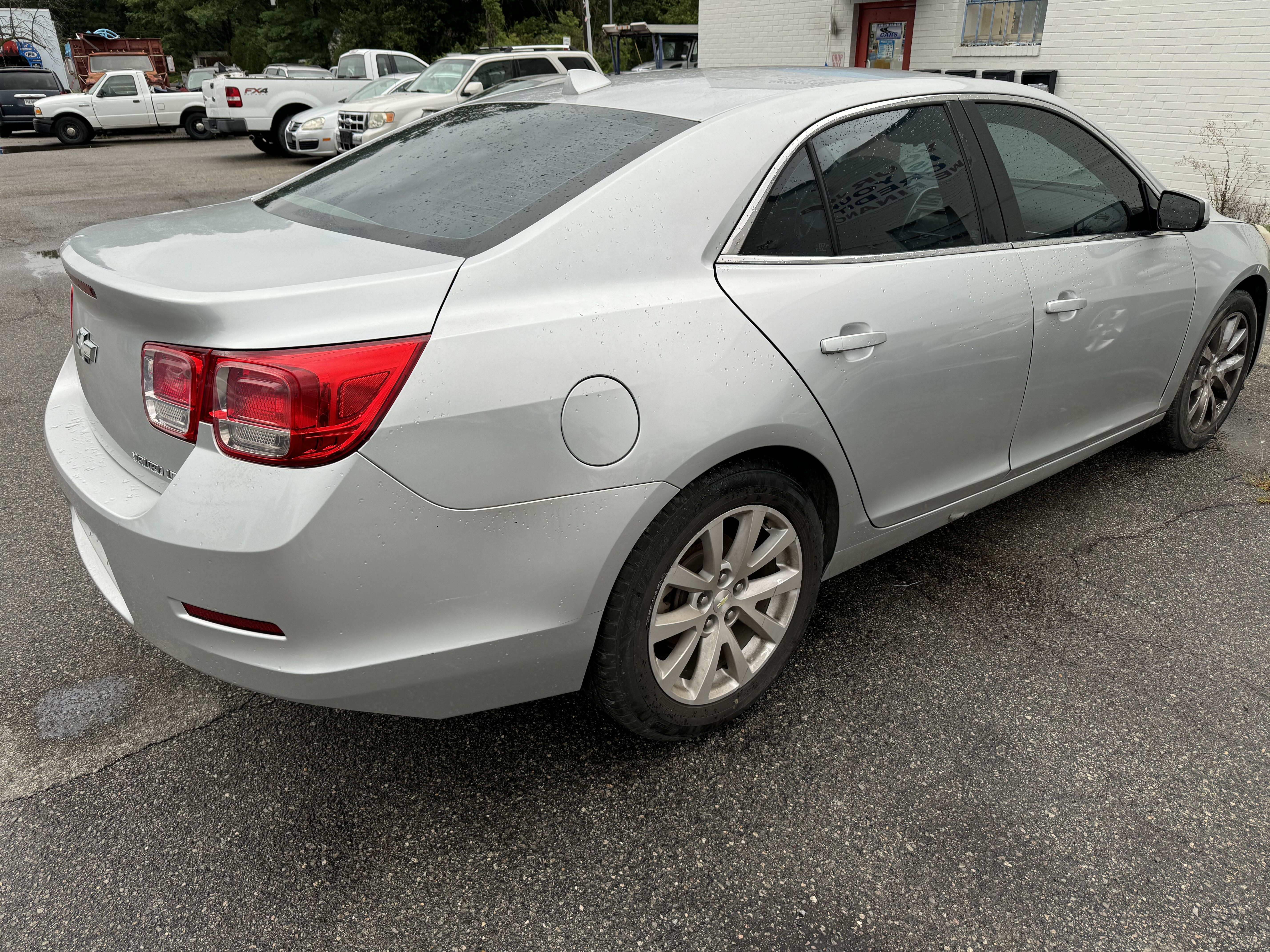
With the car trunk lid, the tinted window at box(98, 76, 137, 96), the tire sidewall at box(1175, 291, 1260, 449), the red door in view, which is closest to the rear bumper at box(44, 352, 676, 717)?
the car trunk lid

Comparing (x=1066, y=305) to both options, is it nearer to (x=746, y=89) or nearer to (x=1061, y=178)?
(x=1061, y=178)

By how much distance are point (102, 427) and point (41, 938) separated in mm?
1129

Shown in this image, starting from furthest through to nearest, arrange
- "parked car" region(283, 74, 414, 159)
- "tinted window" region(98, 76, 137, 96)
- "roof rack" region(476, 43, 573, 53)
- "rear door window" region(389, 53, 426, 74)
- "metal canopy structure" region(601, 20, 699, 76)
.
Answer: "tinted window" region(98, 76, 137, 96) → "metal canopy structure" region(601, 20, 699, 76) → "rear door window" region(389, 53, 426, 74) → "roof rack" region(476, 43, 573, 53) → "parked car" region(283, 74, 414, 159)

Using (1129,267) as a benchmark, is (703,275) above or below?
above

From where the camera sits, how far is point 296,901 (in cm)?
204

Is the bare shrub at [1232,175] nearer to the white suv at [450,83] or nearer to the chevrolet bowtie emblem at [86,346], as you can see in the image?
the white suv at [450,83]

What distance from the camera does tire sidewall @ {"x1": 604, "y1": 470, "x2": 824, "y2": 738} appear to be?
217cm

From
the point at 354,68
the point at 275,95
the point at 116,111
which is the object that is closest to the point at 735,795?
the point at 275,95

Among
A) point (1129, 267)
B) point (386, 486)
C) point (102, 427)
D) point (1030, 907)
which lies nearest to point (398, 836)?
point (386, 486)

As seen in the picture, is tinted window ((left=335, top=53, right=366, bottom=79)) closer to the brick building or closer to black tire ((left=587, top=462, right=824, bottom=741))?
the brick building

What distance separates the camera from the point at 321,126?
49.9ft

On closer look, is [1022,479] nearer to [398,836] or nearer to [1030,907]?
[1030,907]

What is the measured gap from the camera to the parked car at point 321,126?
15.2m

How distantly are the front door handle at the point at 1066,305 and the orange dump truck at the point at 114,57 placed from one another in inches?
1646
